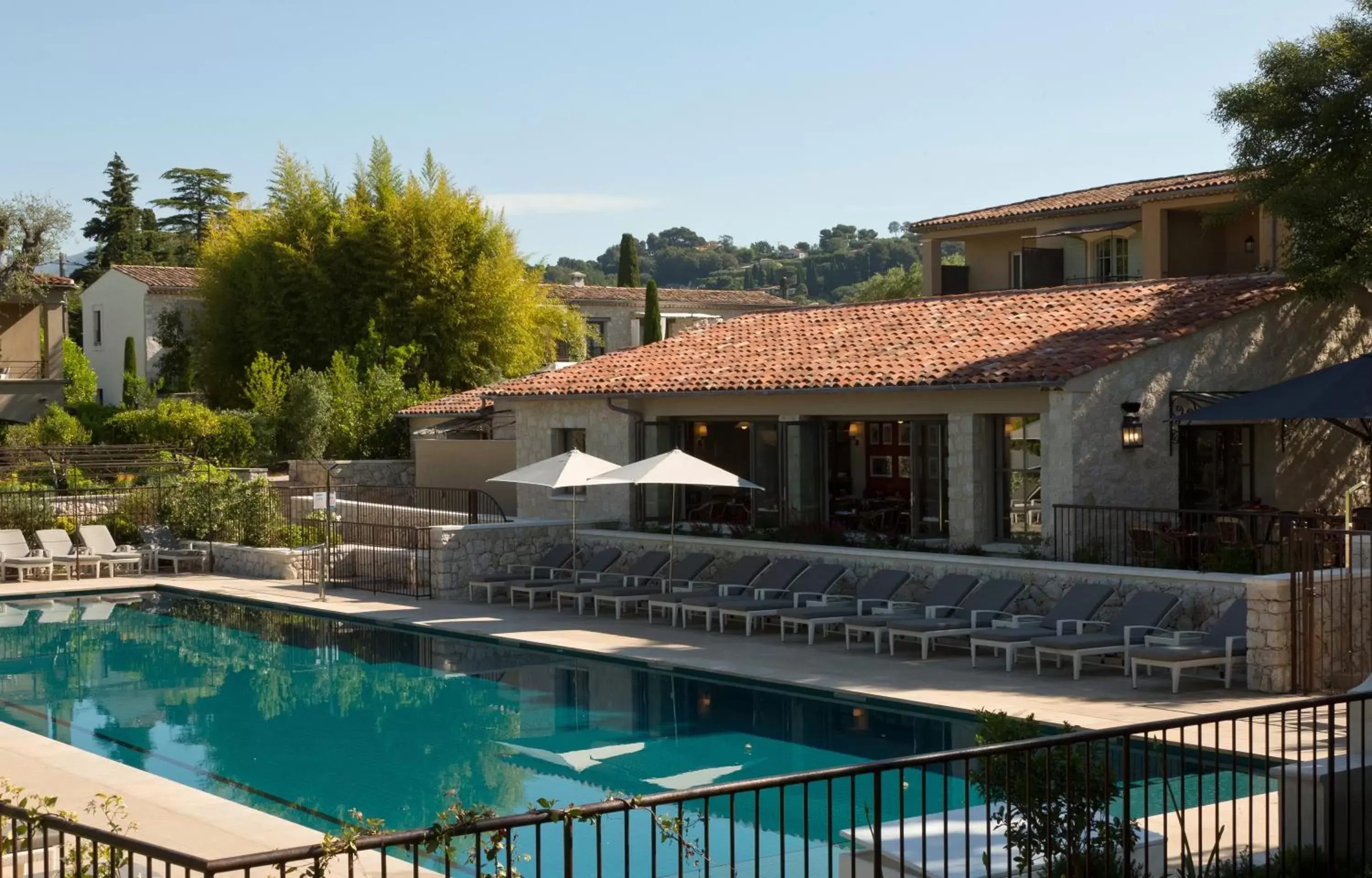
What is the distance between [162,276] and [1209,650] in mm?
46353

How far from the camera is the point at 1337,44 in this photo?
19422 mm

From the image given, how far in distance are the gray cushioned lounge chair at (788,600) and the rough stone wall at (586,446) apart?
589 cm

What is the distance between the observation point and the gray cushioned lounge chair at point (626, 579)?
20.8m

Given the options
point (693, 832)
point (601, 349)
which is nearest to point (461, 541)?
point (693, 832)

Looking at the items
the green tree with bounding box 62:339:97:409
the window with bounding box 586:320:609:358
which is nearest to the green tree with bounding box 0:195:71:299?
the green tree with bounding box 62:339:97:409

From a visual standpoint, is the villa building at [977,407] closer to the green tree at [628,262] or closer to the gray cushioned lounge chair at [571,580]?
the gray cushioned lounge chair at [571,580]

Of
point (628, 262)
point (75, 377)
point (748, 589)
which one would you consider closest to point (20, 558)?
point (748, 589)

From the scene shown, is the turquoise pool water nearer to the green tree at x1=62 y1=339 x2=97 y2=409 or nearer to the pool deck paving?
the pool deck paving

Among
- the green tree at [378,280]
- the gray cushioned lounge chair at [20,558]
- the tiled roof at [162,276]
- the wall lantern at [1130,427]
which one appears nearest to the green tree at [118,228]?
the tiled roof at [162,276]

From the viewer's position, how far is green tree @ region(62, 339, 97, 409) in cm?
4856

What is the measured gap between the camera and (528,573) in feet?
73.8

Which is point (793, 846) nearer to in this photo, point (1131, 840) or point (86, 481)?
point (1131, 840)

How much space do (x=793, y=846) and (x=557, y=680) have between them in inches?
266

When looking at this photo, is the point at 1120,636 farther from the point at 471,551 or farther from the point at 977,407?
the point at 471,551
